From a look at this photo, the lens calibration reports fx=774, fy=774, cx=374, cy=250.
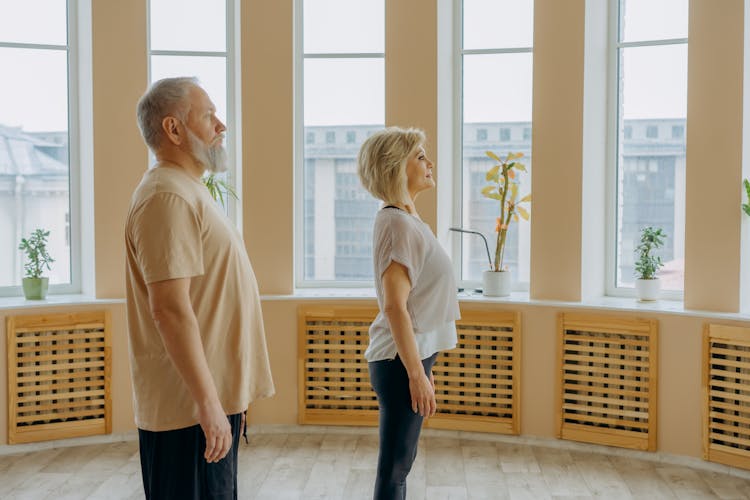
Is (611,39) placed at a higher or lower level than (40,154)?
higher

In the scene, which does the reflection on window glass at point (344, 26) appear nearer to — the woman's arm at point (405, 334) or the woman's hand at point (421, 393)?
the woman's arm at point (405, 334)

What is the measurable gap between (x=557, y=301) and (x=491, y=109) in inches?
52.7

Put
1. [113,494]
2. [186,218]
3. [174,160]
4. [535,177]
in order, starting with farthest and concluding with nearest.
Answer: [535,177]
[113,494]
[174,160]
[186,218]

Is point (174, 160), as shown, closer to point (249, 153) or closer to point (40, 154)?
point (249, 153)

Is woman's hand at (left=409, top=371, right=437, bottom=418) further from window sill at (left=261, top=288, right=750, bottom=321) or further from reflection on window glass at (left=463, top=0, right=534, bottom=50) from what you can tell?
reflection on window glass at (left=463, top=0, right=534, bottom=50)

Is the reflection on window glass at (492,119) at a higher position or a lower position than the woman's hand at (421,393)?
higher

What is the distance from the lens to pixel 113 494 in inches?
146

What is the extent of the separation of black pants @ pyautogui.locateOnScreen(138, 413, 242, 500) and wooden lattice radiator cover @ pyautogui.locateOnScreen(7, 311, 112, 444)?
9.23 feet

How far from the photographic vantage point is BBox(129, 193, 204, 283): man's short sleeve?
1.73 meters

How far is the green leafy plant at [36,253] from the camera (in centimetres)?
459

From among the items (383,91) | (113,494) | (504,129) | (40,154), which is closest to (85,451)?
(113,494)

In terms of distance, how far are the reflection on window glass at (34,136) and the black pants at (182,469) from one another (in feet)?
11.2

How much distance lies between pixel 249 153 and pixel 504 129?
1633mm

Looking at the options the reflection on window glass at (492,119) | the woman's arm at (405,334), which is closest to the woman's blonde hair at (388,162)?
the woman's arm at (405,334)
